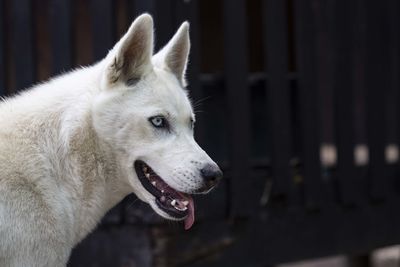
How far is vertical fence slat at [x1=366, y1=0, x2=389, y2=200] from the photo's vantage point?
828cm

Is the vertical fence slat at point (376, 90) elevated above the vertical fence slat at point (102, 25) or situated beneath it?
→ situated beneath

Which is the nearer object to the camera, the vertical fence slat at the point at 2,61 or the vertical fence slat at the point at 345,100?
the vertical fence slat at the point at 2,61

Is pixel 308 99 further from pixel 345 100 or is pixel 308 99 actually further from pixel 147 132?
pixel 147 132

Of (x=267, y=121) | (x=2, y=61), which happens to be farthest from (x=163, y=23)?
(x=267, y=121)

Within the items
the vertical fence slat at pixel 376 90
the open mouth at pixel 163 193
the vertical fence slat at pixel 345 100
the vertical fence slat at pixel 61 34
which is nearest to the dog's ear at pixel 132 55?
the open mouth at pixel 163 193

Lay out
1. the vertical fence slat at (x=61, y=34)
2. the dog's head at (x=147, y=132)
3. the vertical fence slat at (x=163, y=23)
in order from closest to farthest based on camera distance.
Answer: the dog's head at (x=147, y=132) < the vertical fence slat at (x=163, y=23) < the vertical fence slat at (x=61, y=34)

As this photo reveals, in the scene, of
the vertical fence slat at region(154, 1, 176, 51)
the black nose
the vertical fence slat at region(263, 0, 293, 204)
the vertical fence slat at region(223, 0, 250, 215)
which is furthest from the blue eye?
the vertical fence slat at region(263, 0, 293, 204)

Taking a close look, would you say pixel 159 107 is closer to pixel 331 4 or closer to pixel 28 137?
pixel 28 137

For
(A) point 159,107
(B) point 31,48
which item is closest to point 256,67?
(B) point 31,48

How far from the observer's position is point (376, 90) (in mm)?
8383

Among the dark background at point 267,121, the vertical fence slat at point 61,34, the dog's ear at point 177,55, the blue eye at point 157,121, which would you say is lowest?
the dark background at point 267,121

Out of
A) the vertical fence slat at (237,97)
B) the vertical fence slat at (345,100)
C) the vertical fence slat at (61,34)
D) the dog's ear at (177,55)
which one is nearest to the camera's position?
the dog's ear at (177,55)

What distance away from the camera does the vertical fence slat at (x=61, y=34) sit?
7.02 meters

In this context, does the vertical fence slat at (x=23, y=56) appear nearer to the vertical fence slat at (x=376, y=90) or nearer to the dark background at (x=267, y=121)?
the dark background at (x=267, y=121)
